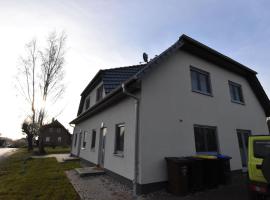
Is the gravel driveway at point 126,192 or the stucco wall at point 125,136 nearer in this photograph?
the gravel driveway at point 126,192

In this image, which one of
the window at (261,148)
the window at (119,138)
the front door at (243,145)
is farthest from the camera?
the front door at (243,145)

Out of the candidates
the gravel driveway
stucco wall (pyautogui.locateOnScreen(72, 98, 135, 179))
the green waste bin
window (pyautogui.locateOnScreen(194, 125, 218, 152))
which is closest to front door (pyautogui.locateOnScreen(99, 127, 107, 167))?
stucco wall (pyautogui.locateOnScreen(72, 98, 135, 179))

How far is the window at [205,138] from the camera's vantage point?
7.27m

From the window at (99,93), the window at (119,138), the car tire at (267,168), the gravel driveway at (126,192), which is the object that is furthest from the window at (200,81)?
the window at (99,93)

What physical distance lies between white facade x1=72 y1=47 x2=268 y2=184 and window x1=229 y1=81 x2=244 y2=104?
0.46 meters

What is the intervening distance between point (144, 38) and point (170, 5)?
1.89m

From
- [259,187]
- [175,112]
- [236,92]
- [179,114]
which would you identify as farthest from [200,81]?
[259,187]

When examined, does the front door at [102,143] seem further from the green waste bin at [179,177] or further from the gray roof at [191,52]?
the green waste bin at [179,177]

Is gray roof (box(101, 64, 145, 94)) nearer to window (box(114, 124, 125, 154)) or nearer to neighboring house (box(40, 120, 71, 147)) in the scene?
window (box(114, 124, 125, 154))

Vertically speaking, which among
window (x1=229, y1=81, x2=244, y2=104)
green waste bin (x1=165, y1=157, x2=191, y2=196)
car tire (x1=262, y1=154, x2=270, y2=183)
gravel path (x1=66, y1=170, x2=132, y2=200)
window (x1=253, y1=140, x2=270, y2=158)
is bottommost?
gravel path (x1=66, y1=170, x2=132, y2=200)

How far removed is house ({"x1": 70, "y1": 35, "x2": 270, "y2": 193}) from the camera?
5820 millimetres

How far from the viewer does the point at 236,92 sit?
10.4 metres

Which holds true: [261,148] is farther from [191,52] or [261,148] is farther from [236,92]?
[236,92]

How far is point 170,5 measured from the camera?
675cm
